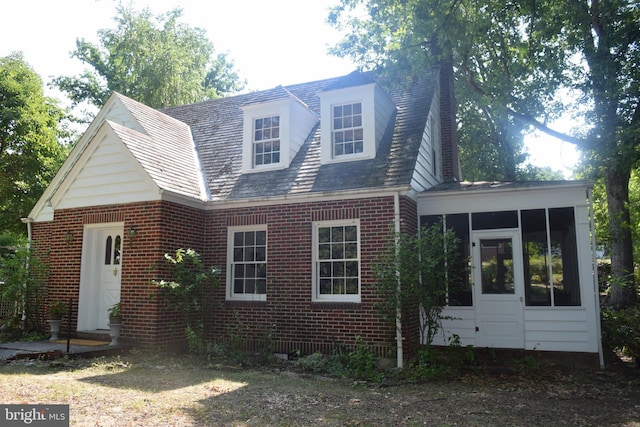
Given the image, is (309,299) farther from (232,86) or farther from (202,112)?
(232,86)

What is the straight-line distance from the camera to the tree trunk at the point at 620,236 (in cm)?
1474

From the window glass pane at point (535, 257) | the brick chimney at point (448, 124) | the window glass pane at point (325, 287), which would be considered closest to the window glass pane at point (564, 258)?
the window glass pane at point (535, 257)

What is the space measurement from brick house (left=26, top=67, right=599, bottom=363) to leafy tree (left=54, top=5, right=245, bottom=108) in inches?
491

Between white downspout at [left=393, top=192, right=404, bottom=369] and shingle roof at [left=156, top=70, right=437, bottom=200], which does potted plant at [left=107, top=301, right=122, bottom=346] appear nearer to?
shingle roof at [left=156, top=70, right=437, bottom=200]

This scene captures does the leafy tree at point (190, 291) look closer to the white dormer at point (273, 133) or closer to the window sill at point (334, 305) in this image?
the window sill at point (334, 305)

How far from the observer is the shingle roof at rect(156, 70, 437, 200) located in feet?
34.6

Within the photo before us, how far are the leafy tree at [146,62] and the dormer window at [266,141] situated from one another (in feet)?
46.0

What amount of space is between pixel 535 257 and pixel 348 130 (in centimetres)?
525

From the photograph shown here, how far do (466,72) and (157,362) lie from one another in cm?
1335

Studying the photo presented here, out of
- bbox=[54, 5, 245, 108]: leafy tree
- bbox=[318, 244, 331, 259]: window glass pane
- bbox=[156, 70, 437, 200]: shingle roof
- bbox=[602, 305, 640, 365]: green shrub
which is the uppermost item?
bbox=[54, 5, 245, 108]: leafy tree

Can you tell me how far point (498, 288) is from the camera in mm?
9984

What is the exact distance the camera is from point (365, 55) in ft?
41.3

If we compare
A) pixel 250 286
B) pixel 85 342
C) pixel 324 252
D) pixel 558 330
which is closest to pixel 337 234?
pixel 324 252

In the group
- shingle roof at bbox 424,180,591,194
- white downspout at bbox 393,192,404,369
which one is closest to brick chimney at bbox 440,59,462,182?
shingle roof at bbox 424,180,591,194
